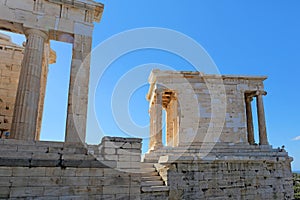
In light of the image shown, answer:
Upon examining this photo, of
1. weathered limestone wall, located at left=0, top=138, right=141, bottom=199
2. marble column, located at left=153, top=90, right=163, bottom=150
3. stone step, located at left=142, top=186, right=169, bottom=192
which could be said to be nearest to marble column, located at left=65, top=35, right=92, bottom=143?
weathered limestone wall, located at left=0, top=138, right=141, bottom=199

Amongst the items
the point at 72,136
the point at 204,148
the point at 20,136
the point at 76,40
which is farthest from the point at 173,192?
the point at 204,148

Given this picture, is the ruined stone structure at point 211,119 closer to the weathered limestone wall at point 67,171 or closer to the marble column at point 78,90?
the marble column at point 78,90

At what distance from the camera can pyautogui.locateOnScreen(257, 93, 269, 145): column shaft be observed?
653 inches

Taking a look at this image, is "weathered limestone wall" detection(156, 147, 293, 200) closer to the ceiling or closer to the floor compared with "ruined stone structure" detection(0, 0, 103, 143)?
closer to the floor

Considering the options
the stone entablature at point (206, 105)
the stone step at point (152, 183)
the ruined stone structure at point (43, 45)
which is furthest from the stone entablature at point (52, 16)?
the stone entablature at point (206, 105)

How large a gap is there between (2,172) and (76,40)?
5.75 metres

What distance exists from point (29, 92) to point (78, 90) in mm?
1674

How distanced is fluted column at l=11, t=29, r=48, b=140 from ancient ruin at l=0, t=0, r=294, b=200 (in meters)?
0.03

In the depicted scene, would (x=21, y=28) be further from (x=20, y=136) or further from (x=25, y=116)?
(x=20, y=136)

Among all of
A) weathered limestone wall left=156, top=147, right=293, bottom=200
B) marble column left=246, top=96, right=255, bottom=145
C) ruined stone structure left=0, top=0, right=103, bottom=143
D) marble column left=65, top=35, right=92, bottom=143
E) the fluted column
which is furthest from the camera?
marble column left=246, top=96, right=255, bottom=145

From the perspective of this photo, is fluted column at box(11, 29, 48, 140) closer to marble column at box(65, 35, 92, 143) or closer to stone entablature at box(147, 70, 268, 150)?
marble column at box(65, 35, 92, 143)

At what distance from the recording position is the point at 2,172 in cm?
575

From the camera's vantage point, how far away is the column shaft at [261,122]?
16592mm

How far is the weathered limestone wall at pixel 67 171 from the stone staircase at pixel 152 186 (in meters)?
0.30
